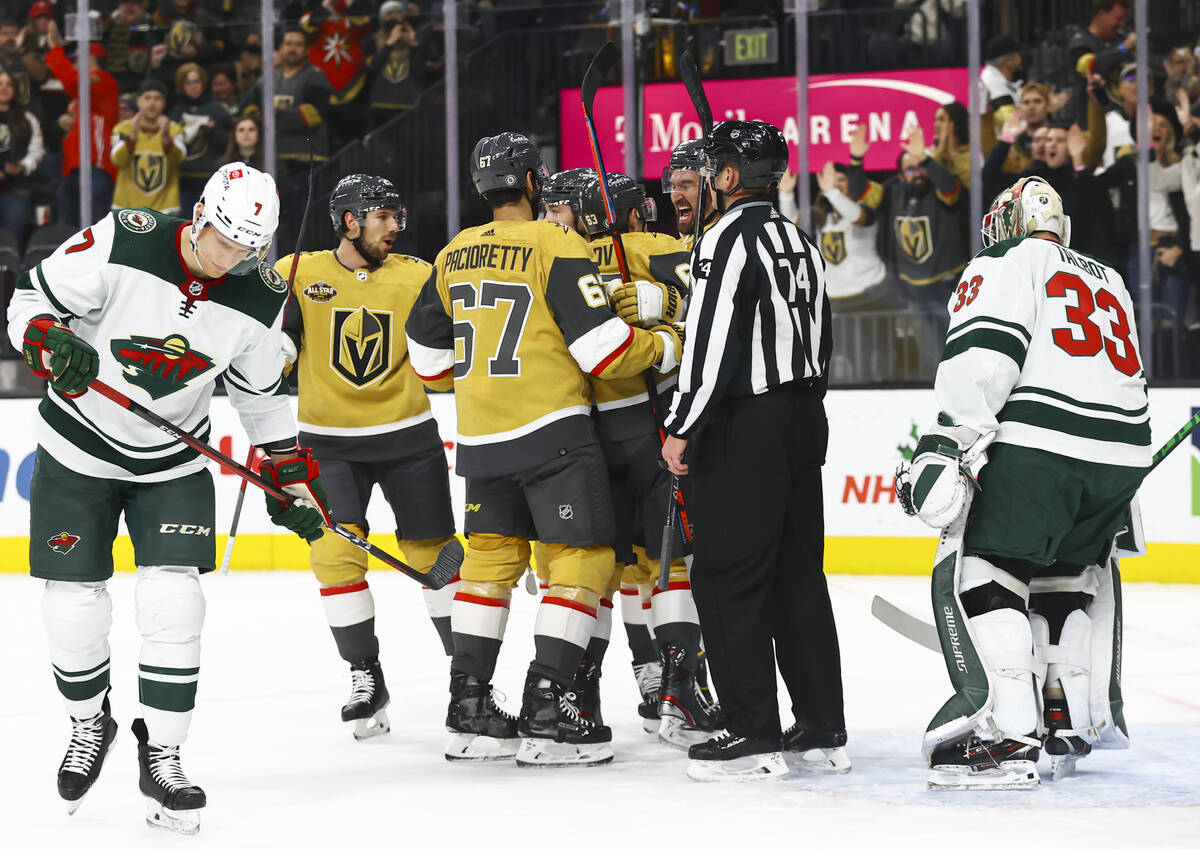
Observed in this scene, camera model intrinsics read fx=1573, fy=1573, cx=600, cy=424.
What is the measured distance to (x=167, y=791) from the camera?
9.90 feet

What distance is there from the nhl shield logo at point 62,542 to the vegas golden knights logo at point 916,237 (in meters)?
5.04

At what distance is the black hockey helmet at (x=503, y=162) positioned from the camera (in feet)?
12.2

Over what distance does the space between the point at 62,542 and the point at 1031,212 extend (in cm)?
214

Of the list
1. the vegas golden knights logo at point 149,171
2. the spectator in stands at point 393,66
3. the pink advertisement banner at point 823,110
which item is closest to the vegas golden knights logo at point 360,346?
the pink advertisement banner at point 823,110

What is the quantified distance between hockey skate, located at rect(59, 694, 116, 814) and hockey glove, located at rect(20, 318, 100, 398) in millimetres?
714

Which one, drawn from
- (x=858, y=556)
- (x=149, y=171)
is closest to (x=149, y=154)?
(x=149, y=171)

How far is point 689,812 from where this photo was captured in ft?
10.3

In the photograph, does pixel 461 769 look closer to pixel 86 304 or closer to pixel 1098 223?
pixel 86 304

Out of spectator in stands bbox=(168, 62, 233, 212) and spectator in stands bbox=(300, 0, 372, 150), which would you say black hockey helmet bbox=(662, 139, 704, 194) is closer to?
spectator in stands bbox=(300, 0, 372, 150)

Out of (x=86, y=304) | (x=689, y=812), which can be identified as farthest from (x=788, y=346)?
(x=86, y=304)

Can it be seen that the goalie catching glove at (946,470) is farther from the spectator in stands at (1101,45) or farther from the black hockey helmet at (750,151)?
the spectator in stands at (1101,45)

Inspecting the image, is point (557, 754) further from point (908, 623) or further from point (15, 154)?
point (15, 154)

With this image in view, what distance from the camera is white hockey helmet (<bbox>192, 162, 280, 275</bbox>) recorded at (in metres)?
2.98

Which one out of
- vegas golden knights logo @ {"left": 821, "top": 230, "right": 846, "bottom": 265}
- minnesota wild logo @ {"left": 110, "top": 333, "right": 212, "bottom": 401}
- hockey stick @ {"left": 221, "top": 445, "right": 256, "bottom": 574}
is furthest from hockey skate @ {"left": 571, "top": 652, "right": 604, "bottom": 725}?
vegas golden knights logo @ {"left": 821, "top": 230, "right": 846, "bottom": 265}
